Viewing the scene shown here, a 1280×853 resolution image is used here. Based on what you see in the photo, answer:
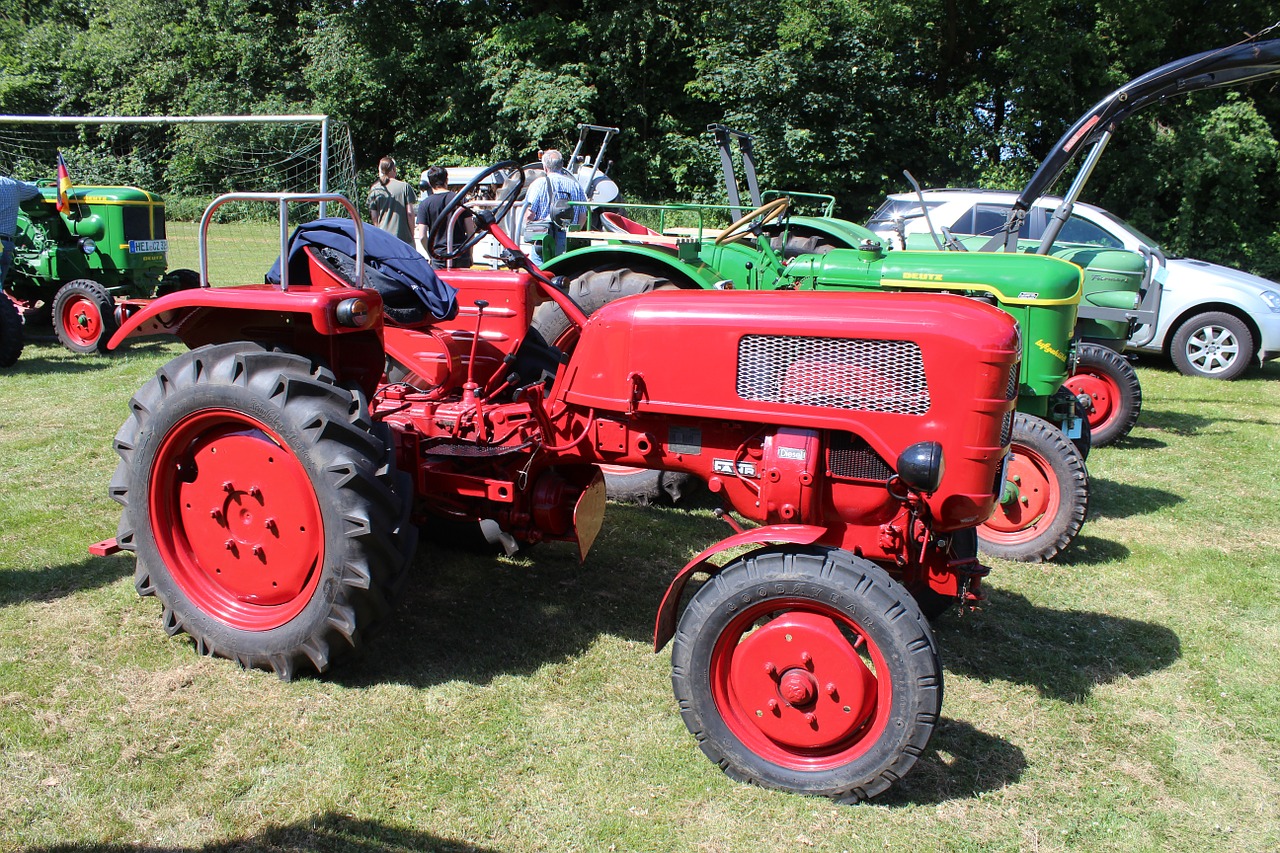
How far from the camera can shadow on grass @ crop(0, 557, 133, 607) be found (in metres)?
3.57

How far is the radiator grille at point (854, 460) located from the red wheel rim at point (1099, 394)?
4394 millimetres

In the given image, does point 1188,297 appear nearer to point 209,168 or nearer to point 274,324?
point 274,324

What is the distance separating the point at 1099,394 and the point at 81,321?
8.15 metres

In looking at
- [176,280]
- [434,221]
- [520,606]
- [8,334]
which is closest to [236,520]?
[520,606]

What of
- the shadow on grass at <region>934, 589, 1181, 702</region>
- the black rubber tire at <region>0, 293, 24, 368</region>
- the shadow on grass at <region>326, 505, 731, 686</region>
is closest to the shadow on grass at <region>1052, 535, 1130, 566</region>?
the shadow on grass at <region>934, 589, 1181, 702</region>

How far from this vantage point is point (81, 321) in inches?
325

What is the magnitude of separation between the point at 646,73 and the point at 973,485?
17.6 m

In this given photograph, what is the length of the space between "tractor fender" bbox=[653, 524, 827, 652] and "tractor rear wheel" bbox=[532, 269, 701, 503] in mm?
1791

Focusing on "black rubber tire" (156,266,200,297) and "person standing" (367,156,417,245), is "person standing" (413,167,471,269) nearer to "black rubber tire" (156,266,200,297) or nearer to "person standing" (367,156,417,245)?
"person standing" (367,156,417,245)

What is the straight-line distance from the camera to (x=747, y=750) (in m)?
2.64

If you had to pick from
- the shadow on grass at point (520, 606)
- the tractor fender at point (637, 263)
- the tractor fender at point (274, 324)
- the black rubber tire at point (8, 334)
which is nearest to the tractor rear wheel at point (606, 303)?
the tractor fender at point (637, 263)

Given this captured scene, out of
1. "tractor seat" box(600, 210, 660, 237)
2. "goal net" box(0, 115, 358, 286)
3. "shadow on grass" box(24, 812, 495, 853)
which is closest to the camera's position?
"shadow on grass" box(24, 812, 495, 853)

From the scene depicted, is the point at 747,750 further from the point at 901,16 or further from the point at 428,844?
the point at 901,16

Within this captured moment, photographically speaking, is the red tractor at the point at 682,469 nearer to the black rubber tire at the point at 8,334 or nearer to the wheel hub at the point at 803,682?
the wheel hub at the point at 803,682
